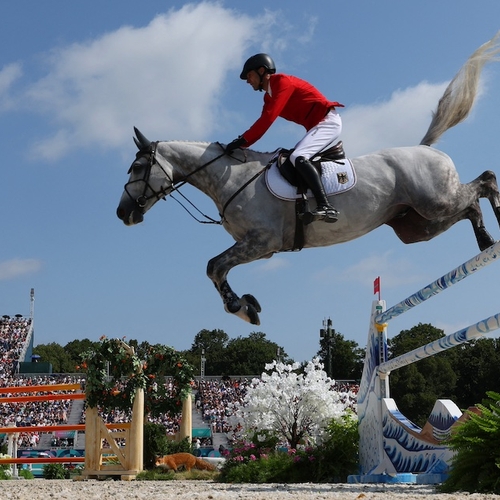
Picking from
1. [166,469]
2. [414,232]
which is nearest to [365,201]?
[414,232]

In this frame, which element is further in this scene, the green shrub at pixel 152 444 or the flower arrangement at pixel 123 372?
the green shrub at pixel 152 444

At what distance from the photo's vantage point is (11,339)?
137 feet

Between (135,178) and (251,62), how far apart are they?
106 centimetres

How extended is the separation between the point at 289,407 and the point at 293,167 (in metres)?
6.35

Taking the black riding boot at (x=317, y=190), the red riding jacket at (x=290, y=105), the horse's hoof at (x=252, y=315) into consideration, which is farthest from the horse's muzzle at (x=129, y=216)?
the black riding boot at (x=317, y=190)

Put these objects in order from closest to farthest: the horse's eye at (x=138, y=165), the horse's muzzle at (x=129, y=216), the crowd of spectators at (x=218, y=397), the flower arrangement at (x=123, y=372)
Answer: the horse's muzzle at (x=129, y=216) < the horse's eye at (x=138, y=165) < the flower arrangement at (x=123, y=372) < the crowd of spectators at (x=218, y=397)

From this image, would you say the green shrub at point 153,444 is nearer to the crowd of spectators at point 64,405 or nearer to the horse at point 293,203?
the horse at point 293,203

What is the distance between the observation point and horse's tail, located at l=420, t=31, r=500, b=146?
4.94 m

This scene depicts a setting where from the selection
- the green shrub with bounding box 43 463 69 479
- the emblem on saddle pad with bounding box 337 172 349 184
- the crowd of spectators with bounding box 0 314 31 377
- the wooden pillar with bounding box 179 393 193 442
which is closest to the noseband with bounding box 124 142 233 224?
the emblem on saddle pad with bounding box 337 172 349 184

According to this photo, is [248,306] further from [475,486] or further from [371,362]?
[371,362]

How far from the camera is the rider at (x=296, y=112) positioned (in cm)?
438

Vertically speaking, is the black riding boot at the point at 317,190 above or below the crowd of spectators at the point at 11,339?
below

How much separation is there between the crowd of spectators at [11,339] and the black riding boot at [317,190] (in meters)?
35.9

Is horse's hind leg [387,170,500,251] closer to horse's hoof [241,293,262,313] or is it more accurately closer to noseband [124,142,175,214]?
horse's hoof [241,293,262,313]
